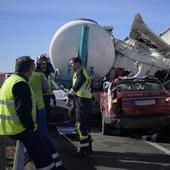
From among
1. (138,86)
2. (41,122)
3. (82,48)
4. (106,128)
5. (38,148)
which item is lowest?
(106,128)

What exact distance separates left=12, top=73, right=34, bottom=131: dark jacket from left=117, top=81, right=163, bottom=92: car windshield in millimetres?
7185

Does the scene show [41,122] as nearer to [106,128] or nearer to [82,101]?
[82,101]

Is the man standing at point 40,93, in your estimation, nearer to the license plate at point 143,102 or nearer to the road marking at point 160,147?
the road marking at point 160,147

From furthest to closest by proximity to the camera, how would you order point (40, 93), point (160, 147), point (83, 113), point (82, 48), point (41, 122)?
point (82, 48)
point (160, 147)
point (83, 113)
point (40, 93)
point (41, 122)

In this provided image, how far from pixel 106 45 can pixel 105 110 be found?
187 inches

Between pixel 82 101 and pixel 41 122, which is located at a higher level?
pixel 82 101

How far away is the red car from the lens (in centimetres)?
1256

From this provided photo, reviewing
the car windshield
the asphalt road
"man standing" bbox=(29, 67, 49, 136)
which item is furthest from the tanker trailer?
"man standing" bbox=(29, 67, 49, 136)

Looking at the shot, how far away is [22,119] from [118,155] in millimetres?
4373

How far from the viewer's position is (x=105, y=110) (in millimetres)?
13445

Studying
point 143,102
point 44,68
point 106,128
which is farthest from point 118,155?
point 106,128

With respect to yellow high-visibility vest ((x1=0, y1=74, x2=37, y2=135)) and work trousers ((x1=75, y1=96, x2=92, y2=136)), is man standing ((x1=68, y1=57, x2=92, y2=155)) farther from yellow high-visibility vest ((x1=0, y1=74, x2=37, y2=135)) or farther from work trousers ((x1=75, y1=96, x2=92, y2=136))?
yellow high-visibility vest ((x1=0, y1=74, x2=37, y2=135))

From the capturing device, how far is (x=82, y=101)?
33.0ft

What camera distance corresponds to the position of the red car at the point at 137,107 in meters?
12.6
